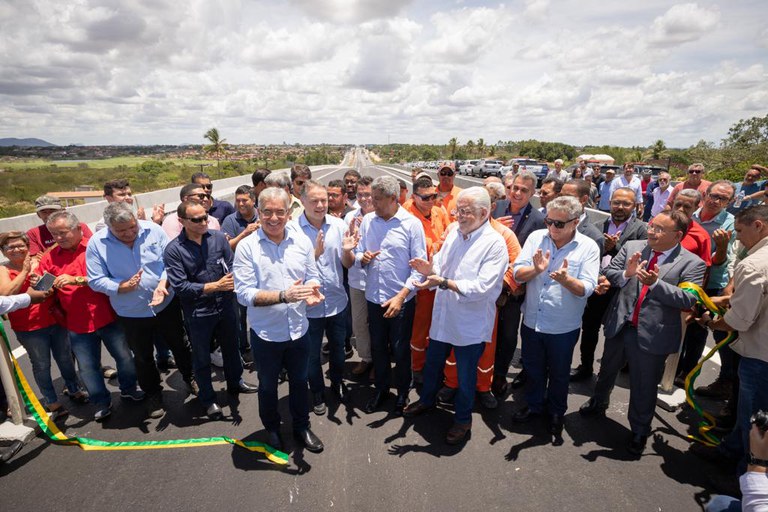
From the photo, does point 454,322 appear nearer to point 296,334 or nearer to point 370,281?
point 370,281

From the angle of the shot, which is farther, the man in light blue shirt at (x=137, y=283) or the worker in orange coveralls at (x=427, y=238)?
the worker in orange coveralls at (x=427, y=238)

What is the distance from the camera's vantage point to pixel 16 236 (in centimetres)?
330

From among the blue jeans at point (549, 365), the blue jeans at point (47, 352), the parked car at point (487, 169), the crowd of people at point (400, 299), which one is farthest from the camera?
the parked car at point (487, 169)

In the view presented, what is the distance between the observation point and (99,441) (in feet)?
11.2

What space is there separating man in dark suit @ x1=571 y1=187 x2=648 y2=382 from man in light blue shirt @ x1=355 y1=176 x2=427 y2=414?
7.21ft

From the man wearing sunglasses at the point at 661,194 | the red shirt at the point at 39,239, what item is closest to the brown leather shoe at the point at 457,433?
the red shirt at the point at 39,239

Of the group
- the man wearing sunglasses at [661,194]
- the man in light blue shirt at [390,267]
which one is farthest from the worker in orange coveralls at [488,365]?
the man wearing sunglasses at [661,194]

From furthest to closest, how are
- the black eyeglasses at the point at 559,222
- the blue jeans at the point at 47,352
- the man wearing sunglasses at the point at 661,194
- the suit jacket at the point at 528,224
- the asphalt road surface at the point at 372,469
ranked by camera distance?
the man wearing sunglasses at the point at 661,194, the suit jacket at the point at 528,224, the blue jeans at the point at 47,352, the black eyeglasses at the point at 559,222, the asphalt road surface at the point at 372,469

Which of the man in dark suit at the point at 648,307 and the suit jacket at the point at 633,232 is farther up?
the suit jacket at the point at 633,232

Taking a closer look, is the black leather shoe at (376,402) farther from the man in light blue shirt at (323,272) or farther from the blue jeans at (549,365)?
the blue jeans at (549,365)

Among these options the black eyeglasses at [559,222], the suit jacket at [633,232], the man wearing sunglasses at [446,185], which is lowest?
the suit jacket at [633,232]

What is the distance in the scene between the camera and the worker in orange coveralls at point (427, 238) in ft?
13.4

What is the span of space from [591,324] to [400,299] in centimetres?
260

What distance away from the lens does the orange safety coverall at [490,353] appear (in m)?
3.73
